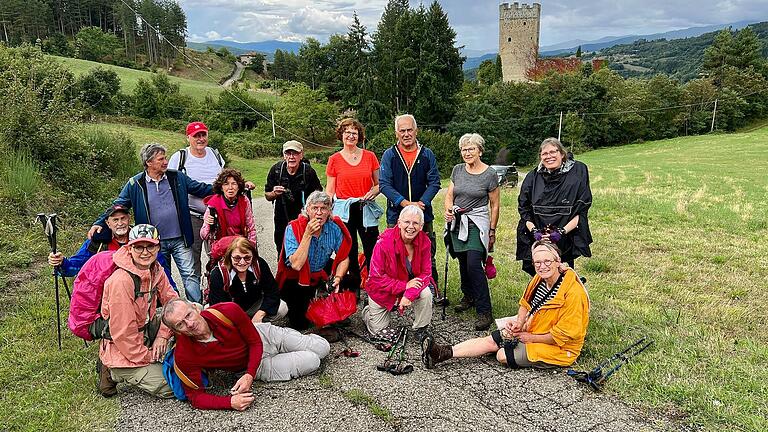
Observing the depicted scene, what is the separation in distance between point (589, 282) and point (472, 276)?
273 cm

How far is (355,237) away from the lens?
250 inches

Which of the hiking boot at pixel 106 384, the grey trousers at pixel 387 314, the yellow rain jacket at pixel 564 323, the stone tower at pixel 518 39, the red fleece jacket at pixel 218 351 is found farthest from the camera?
the stone tower at pixel 518 39

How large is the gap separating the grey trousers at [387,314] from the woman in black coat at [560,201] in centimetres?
129

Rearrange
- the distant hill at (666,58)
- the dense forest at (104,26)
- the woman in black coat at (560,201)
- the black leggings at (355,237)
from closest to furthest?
the woman in black coat at (560,201) → the black leggings at (355,237) → the dense forest at (104,26) → the distant hill at (666,58)

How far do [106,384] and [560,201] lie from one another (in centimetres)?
455

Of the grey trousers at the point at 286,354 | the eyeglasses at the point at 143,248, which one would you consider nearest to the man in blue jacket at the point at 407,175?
the grey trousers at the point at 286,354

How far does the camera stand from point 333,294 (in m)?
5.51

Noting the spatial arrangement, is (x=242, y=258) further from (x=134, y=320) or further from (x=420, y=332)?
(x=420, y=332)

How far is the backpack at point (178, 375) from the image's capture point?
4.14 meters

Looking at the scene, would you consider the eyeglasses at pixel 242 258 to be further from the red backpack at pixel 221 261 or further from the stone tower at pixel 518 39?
the stone tower at pixel 518 39

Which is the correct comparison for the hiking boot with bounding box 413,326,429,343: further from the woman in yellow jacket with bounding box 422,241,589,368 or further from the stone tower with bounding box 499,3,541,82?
the stone tower with bounding box 499,3,541,82

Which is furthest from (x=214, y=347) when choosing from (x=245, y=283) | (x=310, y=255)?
(x=310, y=255)

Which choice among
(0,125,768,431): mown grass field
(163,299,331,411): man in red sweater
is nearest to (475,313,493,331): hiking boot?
(0,125,768,431): mown grass field

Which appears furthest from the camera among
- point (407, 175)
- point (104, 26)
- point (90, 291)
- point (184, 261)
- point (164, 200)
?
point (104, 26)
